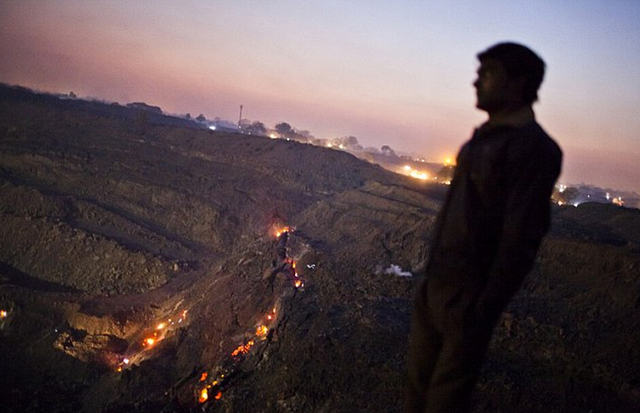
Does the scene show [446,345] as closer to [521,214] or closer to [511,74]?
[521,214]

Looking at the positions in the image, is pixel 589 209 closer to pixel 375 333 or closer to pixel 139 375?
pixel 375 333

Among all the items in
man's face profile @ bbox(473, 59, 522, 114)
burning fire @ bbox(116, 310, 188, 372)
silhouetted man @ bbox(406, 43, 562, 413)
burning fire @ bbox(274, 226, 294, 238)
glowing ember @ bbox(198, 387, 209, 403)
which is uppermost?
man's face profile @ bbox(473, 59, 522, 114)

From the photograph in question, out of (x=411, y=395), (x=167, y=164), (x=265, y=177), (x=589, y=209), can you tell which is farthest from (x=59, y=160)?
(x=589, y=209)

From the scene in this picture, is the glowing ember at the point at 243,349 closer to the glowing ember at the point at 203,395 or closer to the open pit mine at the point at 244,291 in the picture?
the open pit mine at the point at 244,291

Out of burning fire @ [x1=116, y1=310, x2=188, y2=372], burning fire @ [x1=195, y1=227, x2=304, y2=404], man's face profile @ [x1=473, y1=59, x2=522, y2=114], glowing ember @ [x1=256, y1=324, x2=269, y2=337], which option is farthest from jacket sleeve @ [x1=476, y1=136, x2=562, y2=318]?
burning fire @ [x1=116, y1=310, x2=188, y2=372]

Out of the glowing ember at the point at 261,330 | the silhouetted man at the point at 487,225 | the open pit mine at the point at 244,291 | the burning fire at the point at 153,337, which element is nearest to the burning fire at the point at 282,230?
the open pit mine at the point at 244,291

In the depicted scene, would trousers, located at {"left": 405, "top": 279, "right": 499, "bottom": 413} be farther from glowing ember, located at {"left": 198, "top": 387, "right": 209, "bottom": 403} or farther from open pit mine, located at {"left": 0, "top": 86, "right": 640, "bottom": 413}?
glowing ember, located at {"left": 198, "top": 387, "right": 209, "bottom": 403}

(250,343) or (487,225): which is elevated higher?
(487,225)

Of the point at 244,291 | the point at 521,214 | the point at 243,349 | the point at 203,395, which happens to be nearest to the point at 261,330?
the point at 243,349
